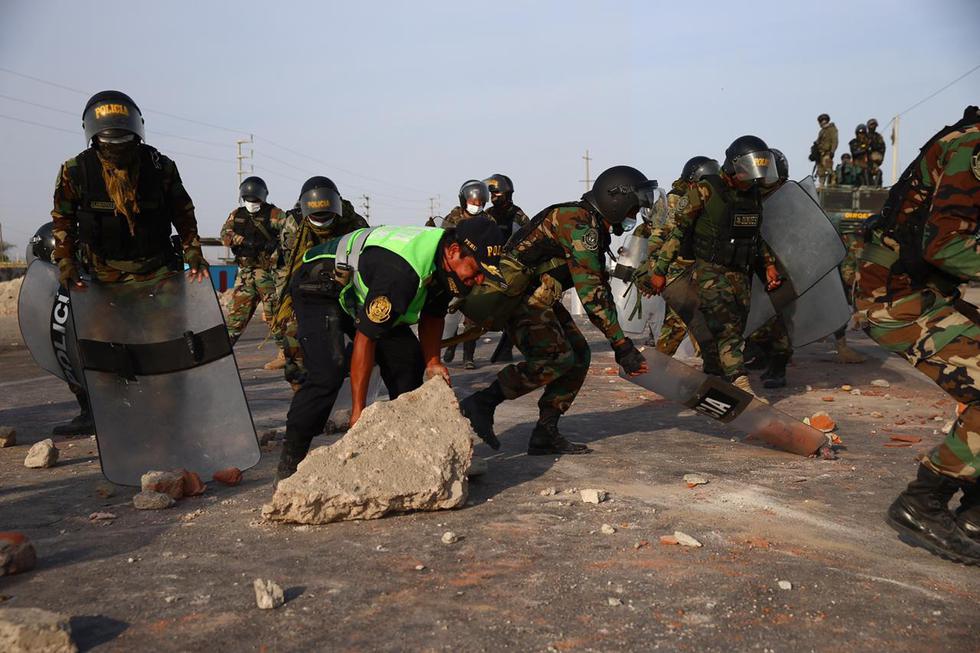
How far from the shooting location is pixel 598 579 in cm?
306

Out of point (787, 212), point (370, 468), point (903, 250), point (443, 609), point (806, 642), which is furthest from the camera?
point (787, 212)

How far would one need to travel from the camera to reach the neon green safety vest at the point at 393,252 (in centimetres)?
407

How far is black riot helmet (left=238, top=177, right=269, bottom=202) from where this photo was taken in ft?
30.9

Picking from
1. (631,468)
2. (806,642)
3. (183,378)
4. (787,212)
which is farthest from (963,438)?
(787,212)

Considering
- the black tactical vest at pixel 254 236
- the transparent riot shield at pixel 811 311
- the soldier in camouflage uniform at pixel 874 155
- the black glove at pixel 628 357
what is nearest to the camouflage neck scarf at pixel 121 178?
the black glove at pixel 628 357

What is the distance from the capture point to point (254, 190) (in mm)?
9445

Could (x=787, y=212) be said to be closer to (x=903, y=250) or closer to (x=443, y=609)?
(x=903, y=250)

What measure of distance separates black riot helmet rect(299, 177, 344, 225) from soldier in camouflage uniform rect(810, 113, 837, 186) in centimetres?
1531

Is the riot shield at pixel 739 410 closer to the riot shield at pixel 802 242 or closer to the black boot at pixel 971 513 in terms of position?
the black boot at pixel 971 513

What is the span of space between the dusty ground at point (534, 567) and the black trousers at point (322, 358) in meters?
0.40

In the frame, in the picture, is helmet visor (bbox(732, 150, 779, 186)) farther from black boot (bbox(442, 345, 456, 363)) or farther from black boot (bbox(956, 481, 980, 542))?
black boot (bbox(442, 345, 456, 363))

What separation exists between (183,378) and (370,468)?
168 centimetres

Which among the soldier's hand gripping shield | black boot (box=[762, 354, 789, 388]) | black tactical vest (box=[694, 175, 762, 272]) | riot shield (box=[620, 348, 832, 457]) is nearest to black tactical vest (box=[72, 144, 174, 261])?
riot shield (box=[620, 348, 832, 457])

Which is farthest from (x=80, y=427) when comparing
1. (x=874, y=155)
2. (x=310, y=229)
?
(x=874, y=155)
